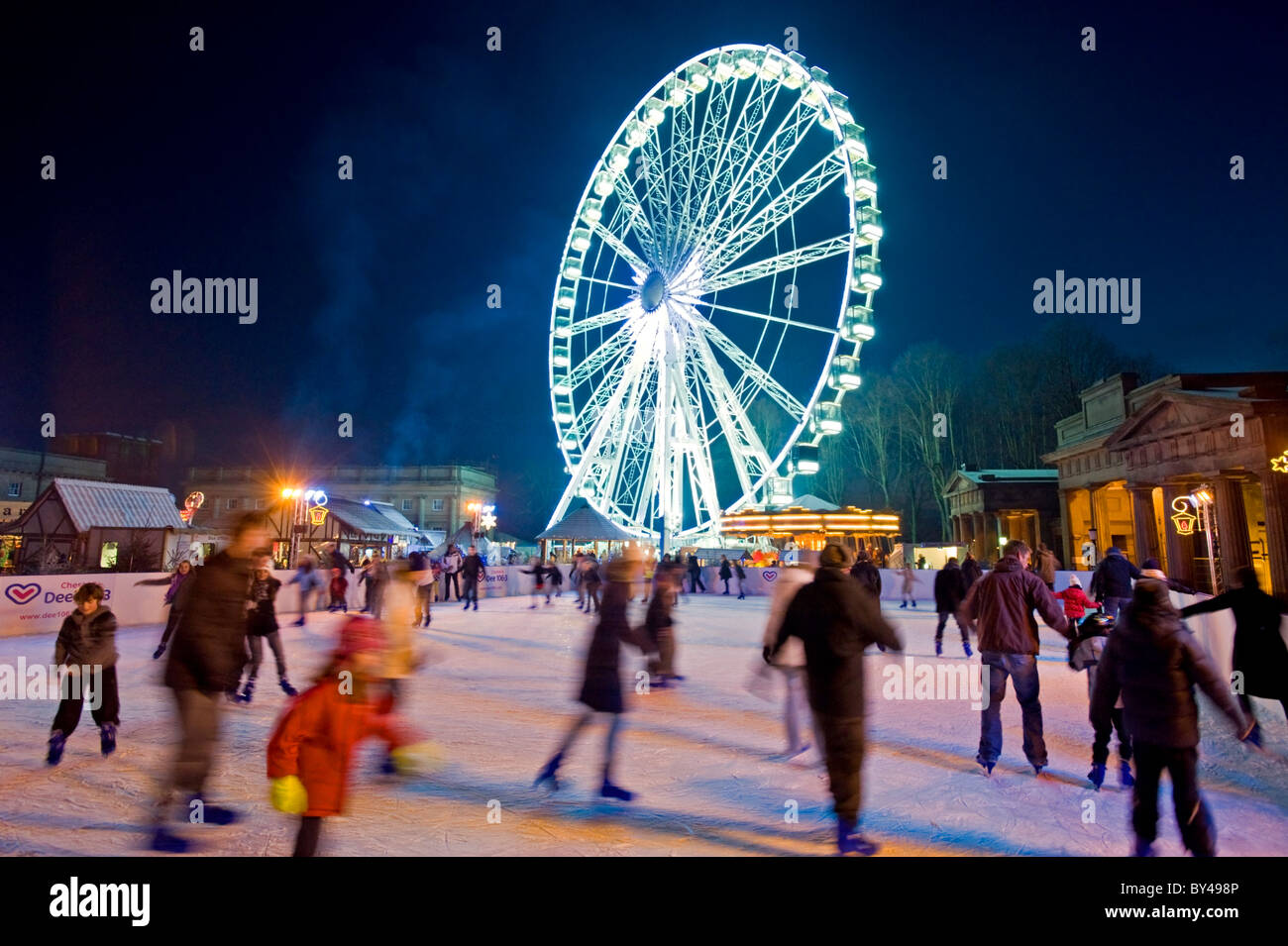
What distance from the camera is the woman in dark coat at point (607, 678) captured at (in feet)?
14.9

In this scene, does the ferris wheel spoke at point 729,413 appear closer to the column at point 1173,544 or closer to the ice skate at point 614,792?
the column at point 1173,544

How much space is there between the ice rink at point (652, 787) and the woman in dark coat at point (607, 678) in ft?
0.52

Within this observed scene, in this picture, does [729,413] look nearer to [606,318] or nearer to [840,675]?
[606,318]

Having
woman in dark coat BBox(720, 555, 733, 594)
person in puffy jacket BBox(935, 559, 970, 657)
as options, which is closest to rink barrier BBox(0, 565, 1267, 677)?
person in puffy jacket BBox(935, 559, 970, 657)

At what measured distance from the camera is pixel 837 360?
2180 cm

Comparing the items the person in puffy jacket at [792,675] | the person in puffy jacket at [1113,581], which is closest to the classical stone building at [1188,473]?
the person in puffy jacket at [1113,581]

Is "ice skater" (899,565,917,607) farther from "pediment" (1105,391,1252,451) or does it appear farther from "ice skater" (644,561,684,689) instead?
A: "ice skater" (644,561,684,689)

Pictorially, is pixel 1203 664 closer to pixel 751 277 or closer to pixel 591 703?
pixel 591 703

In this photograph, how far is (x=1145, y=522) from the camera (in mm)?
25719

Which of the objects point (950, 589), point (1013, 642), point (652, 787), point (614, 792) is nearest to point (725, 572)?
point (950, 589)

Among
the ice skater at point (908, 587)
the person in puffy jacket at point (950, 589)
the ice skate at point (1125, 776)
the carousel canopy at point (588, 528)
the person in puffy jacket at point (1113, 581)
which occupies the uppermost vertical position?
the carousel canopy at point (588, 528)

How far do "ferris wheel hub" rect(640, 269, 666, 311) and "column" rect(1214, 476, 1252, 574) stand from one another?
17.7 metres

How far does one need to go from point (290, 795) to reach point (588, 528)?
2437cm

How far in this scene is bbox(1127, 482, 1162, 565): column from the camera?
84.0ft
